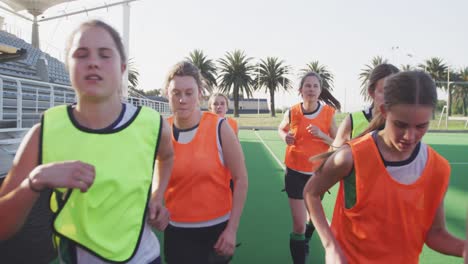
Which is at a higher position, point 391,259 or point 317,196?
point 317,196

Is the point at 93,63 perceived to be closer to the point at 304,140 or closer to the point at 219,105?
the point at 304,140

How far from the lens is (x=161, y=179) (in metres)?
1.98

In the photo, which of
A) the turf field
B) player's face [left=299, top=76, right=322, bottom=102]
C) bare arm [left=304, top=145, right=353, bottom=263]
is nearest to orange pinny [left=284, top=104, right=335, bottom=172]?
player's face [left=299, top=76, right=322, bottom=102]

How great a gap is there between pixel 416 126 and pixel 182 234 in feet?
4.91

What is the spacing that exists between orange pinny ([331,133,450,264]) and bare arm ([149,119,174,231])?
2.75ft

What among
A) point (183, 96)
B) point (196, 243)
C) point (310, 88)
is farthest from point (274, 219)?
point (183, 96)

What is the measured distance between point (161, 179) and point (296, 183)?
2756 millimetres

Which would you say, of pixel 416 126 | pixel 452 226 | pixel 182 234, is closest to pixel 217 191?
pixel 182 234

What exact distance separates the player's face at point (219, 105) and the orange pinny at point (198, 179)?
11.9 feet

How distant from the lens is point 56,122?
1562 mm

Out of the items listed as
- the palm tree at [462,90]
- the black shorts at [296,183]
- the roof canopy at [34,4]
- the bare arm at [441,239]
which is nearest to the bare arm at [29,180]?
the bare arm at [441,239]

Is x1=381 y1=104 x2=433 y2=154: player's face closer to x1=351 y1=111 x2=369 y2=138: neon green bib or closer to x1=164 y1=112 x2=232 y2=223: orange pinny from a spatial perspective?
x1=164 y1=112 x2=232 y2=223: orange pinny

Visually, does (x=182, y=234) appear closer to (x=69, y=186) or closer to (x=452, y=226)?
(x=69, y=186)

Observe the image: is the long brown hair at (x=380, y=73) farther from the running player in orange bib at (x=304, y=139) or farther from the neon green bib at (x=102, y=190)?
the neon green bib at (x=102, y=190)
